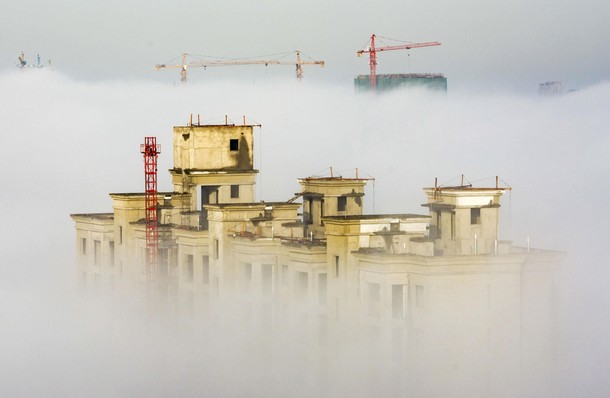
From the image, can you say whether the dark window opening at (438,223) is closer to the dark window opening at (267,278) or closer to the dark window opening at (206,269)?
the dark window opening at (267,278)

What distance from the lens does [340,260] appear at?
15250 centimetres

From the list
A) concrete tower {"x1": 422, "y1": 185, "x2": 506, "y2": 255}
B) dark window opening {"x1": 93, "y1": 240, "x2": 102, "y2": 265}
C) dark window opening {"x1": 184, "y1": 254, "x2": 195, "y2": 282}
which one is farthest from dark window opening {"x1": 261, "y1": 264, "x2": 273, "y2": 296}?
dark window opening {"x1": 93, "y1": 240, "x2": 102, "y2": 265}

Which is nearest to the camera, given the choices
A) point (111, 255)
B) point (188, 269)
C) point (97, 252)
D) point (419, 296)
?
point (419, 296)

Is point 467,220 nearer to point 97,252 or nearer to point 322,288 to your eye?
point 322,288

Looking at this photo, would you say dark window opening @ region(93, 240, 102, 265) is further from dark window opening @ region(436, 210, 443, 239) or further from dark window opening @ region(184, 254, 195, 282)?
dark window opening @ region(436, 210, 443, 239)

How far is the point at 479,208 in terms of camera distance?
152 metres

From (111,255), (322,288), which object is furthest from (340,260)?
(111,255)

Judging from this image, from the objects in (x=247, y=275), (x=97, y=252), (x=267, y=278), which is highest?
(x=97, y=252)

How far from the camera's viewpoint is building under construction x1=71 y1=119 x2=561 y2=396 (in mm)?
146375

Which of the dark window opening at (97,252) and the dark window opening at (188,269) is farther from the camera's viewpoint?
the dark window opening at (97,252)

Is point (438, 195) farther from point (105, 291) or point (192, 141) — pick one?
point (105, 291)

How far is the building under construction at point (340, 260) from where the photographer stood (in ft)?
480

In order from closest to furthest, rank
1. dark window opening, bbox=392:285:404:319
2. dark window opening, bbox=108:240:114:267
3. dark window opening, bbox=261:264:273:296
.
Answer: dark window opening, bbox=392:285:404:319 → dark window opening, bbox=261:264:273:296 → dark window opening, bbox=108:240:114:267

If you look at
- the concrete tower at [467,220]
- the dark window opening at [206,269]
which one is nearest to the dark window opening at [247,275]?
the dark window opening at [206,269]
